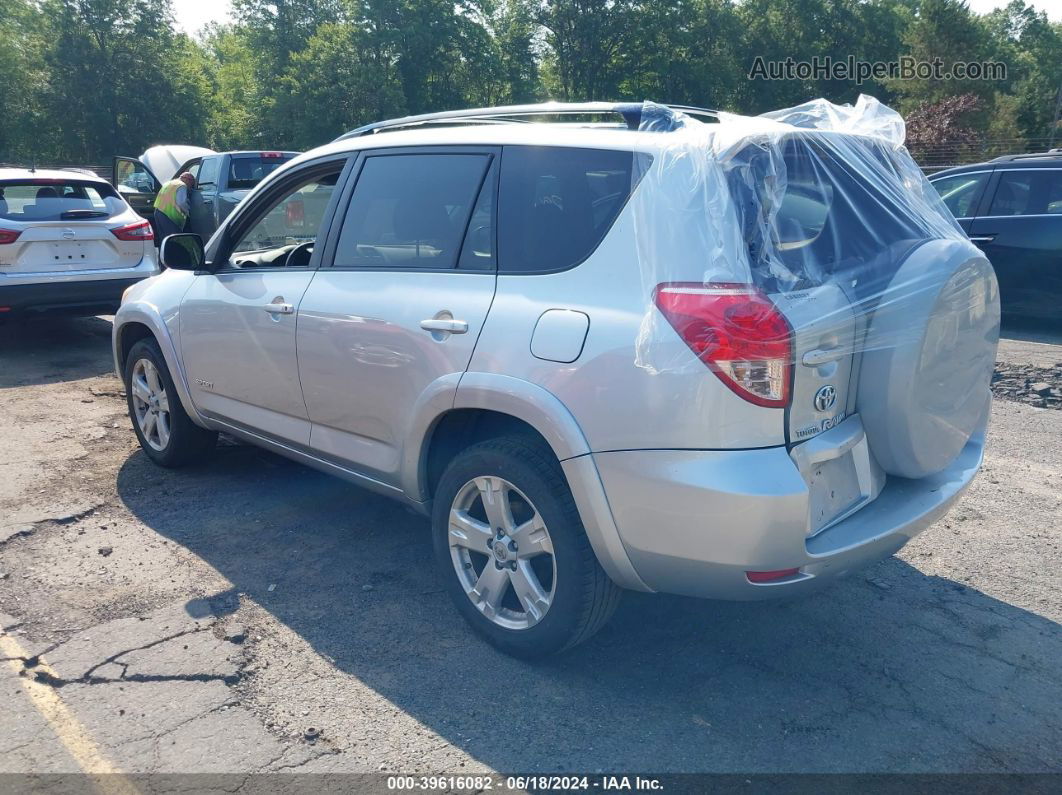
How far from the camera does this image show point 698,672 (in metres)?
3.22

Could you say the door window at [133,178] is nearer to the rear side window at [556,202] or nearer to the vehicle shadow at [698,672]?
the vehicle shadow at [698,672]

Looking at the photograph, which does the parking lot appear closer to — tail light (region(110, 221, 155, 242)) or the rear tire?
the rear tire

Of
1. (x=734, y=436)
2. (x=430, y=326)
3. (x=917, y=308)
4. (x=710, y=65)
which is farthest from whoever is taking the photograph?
(x=710, y=65)

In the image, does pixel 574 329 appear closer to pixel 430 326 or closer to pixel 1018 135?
pixel 430 326

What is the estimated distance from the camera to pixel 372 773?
2.70 metres

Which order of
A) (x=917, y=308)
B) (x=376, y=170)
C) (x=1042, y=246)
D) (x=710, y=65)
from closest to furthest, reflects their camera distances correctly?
(x=917, y=308)
(x=376, y=170)
(x=1042, y=246)
(x=710, y=65)

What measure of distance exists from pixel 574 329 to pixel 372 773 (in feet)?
4.88

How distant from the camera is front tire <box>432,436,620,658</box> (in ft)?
9.82

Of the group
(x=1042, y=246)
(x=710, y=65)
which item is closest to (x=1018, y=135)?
(x=710, y=65)

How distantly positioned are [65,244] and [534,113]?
6.31m

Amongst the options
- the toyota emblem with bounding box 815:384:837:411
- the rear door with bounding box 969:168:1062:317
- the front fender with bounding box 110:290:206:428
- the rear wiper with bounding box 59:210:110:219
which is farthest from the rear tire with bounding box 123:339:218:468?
the rear door with bounding box 969:168:1062:317

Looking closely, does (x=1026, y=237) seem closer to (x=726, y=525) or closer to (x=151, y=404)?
(x=726, y=525)

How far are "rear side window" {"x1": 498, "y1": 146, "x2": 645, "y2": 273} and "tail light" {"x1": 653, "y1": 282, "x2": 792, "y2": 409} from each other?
0.49 meters

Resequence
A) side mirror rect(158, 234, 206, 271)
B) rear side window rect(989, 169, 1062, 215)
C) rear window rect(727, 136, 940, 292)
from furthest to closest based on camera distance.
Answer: rear side window rect(989, 169, 1062, 215) < side mirror rect(158, 234, 206, 271) < rear window rect(727, 136, 940, 292)
